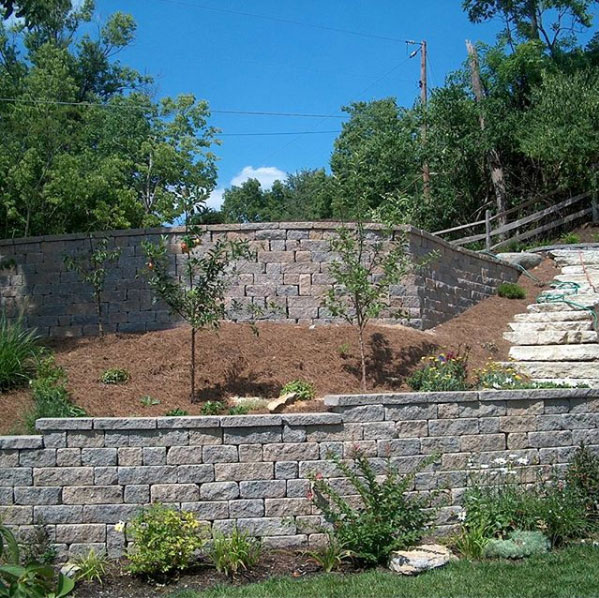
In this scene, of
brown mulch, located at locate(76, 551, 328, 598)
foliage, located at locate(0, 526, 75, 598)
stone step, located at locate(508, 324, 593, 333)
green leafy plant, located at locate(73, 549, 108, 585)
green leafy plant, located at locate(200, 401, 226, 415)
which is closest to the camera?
foliage, located at locate(0, 526, 75, 598)

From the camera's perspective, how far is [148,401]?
8586mm

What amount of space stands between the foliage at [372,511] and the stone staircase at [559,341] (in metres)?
4.33

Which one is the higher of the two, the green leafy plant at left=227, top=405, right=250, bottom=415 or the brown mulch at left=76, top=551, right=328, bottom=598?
the green leafy plant at left=227, top=405, right=250, bottom=415

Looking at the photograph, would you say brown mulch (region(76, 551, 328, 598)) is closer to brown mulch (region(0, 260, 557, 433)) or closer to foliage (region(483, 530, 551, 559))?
foliage (region(483, 530, 551, 559))

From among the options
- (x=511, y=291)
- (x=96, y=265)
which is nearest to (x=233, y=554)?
(x=96, y=265)

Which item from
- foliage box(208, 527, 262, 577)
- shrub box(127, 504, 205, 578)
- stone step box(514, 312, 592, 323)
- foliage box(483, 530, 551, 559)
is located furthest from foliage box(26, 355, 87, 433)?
stone step box(514, 312, 592, 323)

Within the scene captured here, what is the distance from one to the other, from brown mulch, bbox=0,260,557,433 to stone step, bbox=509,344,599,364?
0.30 m

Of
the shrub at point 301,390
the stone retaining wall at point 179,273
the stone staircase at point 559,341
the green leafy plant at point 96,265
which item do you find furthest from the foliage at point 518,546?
the green leafy plant at point 96,265

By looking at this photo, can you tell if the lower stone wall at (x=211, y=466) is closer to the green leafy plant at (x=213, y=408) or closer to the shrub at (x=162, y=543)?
the shrub at (x=162, y=543)

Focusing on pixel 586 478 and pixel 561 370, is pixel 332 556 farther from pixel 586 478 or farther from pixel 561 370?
pixel 561 370

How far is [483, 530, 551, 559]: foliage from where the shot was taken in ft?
20.5

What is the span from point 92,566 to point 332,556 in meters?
1.99

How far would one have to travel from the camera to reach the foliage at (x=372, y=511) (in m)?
6.18

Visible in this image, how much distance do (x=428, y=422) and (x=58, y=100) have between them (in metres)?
13.0
